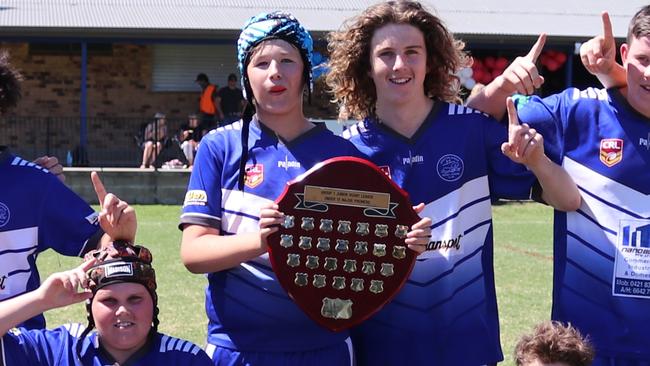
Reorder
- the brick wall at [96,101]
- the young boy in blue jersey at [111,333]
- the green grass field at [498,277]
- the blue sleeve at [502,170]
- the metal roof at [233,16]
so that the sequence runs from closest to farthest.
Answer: the young boy in blue jersey at [111,333] < the blue sleeve at [502,170] < the green grass field at [498,277] < the metal roof at [233,16] < the brick wall at [96,101]

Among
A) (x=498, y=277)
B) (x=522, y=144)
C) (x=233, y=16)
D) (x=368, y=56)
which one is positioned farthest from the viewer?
(x=233, y=16)

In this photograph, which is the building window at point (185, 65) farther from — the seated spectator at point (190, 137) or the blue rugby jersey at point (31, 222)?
the blue rugby jersey at point (31, 222)

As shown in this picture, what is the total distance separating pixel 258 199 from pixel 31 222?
83cm

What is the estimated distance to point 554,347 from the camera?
10.8 ft

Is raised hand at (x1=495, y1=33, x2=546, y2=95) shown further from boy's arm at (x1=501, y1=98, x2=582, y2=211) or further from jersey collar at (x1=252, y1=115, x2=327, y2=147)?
jersey collar at (x1=252, y1=115, x2=327, y2=147)

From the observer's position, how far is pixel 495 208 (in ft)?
55.6

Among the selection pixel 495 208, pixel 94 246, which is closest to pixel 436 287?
pixel 94 246

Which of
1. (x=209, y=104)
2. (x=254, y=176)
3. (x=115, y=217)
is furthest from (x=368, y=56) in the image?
(x=209, y=104)

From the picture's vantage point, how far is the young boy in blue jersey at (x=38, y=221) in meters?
3.40

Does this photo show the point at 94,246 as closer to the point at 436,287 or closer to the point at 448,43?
the point at 436,287

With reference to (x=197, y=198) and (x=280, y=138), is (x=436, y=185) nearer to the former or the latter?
(x=280, y=138)

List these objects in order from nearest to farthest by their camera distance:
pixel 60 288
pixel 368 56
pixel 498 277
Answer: pixel 60 288, pixel 368 56, pixel 498 277

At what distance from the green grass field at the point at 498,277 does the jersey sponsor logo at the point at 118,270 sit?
A: 3.61 metres

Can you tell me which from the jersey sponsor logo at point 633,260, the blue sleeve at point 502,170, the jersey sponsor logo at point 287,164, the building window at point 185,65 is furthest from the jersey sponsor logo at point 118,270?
the building window at point 185,65
